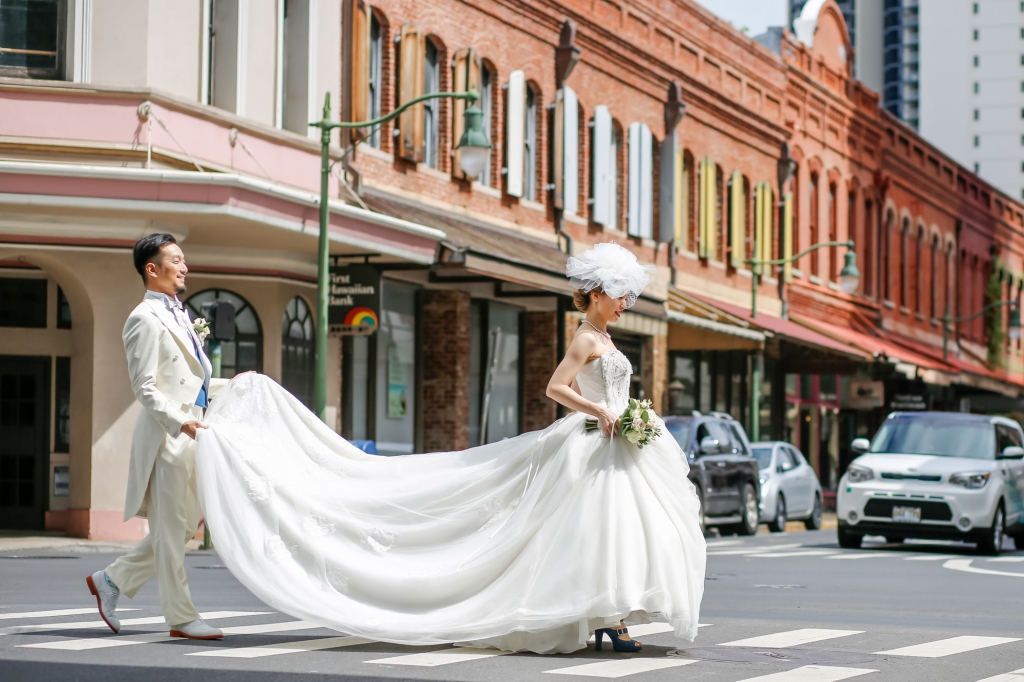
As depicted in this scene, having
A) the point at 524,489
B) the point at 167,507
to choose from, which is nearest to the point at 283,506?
the point at 167,507

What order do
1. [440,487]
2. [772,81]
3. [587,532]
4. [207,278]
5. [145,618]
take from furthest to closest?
[772,81] < [207,278] < [145,618] < [440,487] < [587,532]

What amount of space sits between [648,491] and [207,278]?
14369mm

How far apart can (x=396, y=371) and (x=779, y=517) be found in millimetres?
7019

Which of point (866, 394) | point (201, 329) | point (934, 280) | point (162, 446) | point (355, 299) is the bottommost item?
point (162, 446)

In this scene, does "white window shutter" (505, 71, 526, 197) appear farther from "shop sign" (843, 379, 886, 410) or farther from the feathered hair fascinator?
the feathered hair fascinator

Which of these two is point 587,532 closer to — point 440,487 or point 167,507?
point 440,487

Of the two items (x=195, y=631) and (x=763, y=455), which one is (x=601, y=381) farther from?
(x=763, y=455)

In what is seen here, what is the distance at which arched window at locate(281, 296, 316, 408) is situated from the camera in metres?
23.0

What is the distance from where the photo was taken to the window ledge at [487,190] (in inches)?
1109

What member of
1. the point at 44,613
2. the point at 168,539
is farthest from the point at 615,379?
the point at 44,613

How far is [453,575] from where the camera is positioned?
861 cm

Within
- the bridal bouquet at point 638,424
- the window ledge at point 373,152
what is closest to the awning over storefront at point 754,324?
the window ledge at point 373,152

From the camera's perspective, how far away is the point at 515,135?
29.3 metres

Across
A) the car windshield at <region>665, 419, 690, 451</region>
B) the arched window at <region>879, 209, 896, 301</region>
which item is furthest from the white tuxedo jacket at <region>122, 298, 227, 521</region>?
the arched window at <region>879, 209, 896, 301</region>
